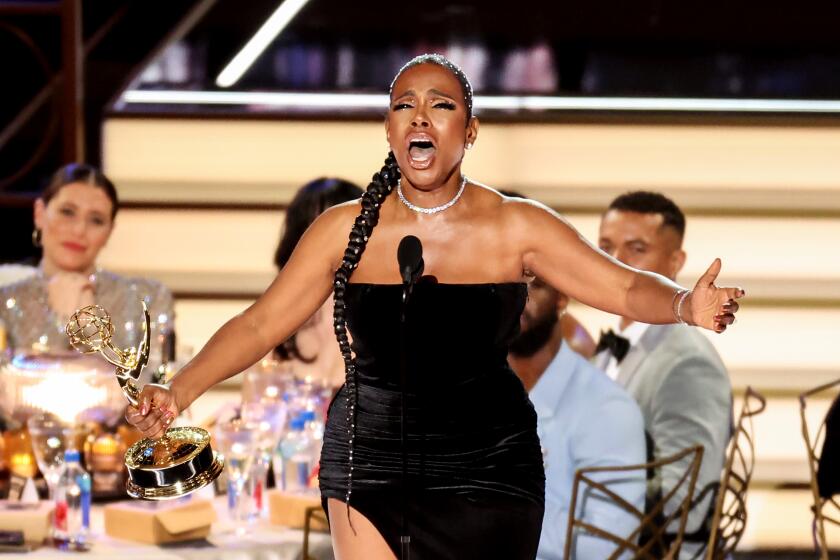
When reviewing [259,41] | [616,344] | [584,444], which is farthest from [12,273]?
[584,444]

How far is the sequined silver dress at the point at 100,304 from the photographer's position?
4.52m

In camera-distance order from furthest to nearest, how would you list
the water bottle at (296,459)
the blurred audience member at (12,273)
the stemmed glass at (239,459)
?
the blurred audience member at (12,273) → the water bottle at (296,459) → the stemmed glass at (239,459)

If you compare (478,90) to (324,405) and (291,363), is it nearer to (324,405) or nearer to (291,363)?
(291,363)

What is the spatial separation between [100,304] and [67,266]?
17 centimetres

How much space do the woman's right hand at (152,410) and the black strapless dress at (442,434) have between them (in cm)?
29

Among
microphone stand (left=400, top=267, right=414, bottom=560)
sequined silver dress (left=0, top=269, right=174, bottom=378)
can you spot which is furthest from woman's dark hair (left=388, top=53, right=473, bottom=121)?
sequined silver dress (left=0, top=269, right=174, bottom=378)

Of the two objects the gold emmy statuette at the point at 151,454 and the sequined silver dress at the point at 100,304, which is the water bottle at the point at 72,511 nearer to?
the gold emmy statuette at the point at 151,454

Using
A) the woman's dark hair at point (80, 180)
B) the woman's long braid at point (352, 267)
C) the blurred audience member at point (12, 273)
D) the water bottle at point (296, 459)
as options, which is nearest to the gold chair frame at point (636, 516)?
the water bottle at point (296, 459)

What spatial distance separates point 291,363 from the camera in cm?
438

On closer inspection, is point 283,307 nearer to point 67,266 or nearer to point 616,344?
point 616,344

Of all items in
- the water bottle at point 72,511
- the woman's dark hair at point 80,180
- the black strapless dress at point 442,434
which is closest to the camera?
the black strapless dress at point 442,434

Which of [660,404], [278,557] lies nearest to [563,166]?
[660,404]

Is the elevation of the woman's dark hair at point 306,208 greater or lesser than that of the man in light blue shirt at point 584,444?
greater

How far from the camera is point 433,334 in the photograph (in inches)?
92.9
